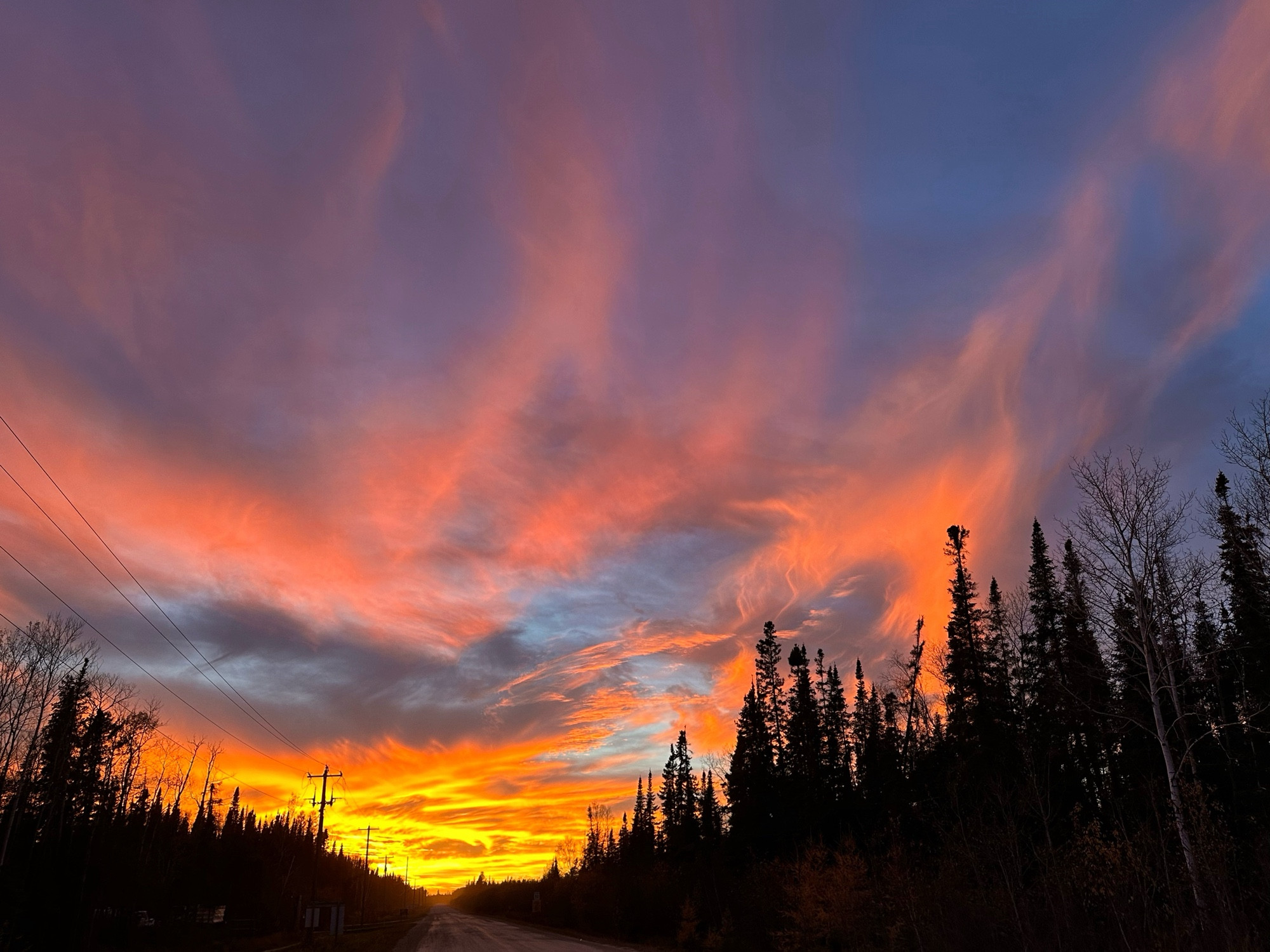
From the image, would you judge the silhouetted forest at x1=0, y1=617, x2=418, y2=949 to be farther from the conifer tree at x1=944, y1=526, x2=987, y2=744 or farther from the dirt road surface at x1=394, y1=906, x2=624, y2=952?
the conifer tree at x1=944, y1=526, x2=987, y2=744

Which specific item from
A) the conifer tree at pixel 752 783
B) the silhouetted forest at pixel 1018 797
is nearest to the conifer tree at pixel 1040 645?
the silhouetted forest at pixel 1018 797

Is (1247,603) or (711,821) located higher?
(1247,603)

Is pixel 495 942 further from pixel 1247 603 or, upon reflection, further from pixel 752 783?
pixel 1247 603

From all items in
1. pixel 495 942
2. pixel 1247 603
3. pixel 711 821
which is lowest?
pixel 495 942

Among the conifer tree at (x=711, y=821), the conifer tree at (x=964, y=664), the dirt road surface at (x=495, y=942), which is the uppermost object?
the conifer tree at (x=964, y=664)

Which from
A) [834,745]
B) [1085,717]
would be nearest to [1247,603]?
[1085,717]

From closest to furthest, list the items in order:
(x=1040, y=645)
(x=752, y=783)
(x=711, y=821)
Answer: (x=1040, y=645)
(x=752, y=783)
(x=711, y=821)

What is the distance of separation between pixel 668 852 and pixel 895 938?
220 ft

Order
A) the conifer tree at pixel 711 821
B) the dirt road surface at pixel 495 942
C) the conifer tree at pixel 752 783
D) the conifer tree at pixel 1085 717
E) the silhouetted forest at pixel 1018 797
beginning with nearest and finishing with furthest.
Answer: the silhouetted forest at pixel 1018 797, the conifer tree at pixel 1085 717, the dirt road surface at pixel 495 942, the conifer tree at pixel 752 783, the conifer tree at pixel 711 821

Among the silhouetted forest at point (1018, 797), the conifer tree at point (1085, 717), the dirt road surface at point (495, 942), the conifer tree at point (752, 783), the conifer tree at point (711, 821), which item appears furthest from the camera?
the conifer tree at point (711, 821)

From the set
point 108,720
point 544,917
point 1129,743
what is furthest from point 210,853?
point 1129,743

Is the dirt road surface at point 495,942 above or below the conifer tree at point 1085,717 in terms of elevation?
below

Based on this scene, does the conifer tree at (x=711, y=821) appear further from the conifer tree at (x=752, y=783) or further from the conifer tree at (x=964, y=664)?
the conifer tree at (x=964, y=664)

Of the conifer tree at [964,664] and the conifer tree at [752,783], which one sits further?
the conifer tree at [752,783]
